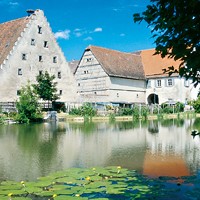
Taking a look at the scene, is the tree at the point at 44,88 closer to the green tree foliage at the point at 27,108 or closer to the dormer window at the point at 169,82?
the green tree foliage at the point at 27,108

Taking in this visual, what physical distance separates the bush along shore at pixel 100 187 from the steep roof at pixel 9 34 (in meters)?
34.9

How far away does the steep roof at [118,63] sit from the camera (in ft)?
166

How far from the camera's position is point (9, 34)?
4441 centimetres

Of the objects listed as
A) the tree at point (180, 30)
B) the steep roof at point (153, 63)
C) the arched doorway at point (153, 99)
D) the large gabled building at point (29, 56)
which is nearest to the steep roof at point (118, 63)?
the steep roof at point (153, 63)

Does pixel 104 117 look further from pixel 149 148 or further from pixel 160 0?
pixel 160 0

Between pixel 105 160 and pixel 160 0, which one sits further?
pixel 105 160

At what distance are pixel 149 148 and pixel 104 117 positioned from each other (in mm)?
21942

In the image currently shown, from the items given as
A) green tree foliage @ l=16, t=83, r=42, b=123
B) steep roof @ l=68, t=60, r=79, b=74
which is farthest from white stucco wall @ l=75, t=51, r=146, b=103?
green tree foliage @ l=16, t=83, r=42, b=123

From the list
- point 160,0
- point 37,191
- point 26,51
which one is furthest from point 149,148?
point 26,51

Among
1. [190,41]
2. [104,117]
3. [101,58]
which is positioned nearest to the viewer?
[190,41]

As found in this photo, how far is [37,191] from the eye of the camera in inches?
275

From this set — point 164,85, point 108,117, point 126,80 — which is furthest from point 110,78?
point 108,117

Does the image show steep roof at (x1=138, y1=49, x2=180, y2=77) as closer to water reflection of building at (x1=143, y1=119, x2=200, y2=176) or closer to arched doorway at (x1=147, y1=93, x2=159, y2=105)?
arched doorway at (x1=147, y1=93, x2=159, y2=105)

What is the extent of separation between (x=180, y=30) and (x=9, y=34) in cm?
4267
